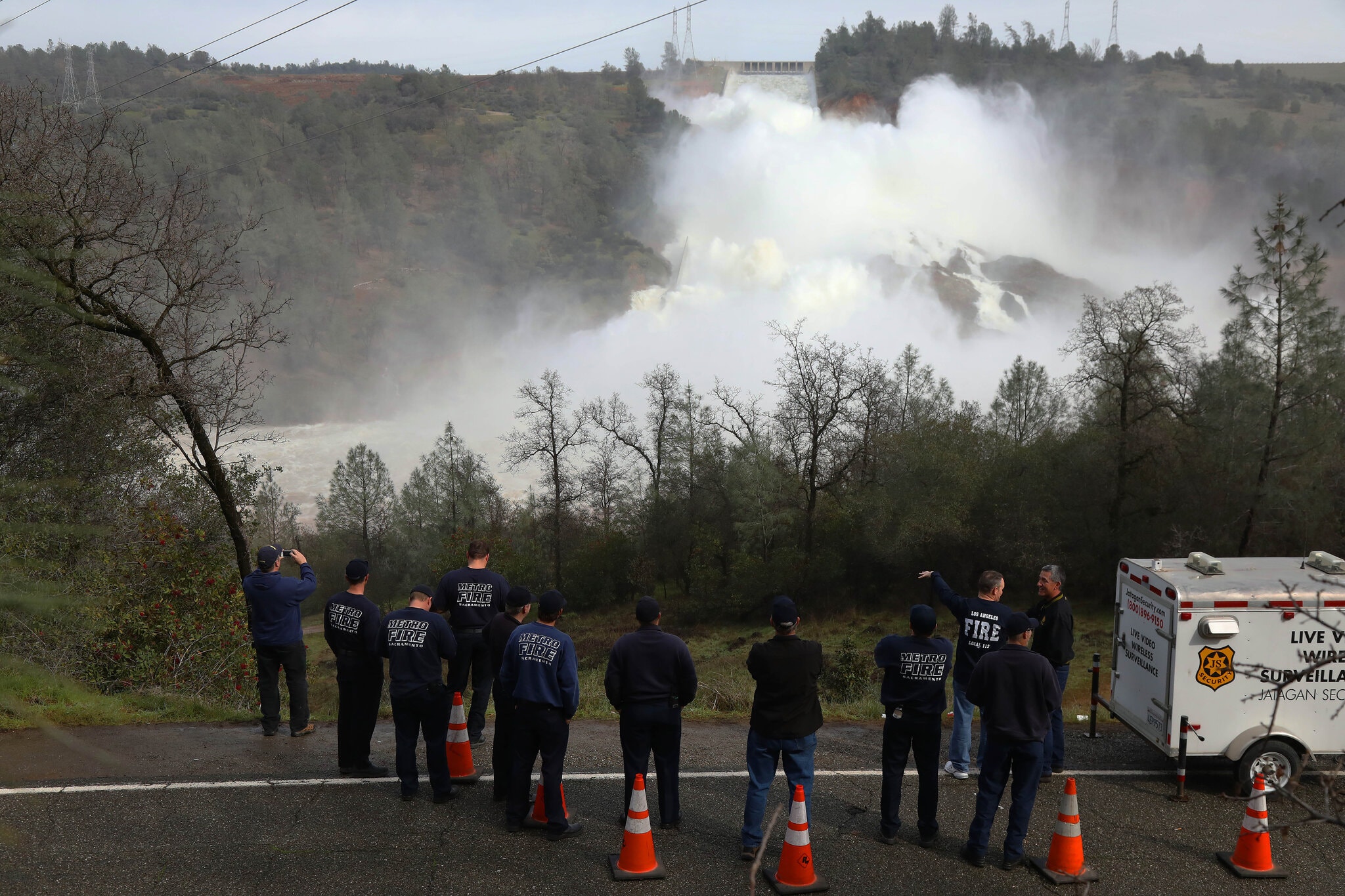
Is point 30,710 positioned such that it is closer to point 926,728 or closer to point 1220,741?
point 926,728

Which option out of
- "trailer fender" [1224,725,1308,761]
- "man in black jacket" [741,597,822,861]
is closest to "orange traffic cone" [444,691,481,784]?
"man in black jacket" [741,597,822,861]

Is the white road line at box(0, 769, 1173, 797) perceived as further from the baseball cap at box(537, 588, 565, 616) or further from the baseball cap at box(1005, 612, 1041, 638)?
the baseball cap at box(1005, 612, 1041, 638)

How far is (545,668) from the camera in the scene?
273 inches

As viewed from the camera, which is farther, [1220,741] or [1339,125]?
[1339,125]

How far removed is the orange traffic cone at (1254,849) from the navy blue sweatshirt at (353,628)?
22.7 feet

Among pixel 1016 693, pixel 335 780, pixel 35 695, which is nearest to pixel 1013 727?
pixel 1016 693

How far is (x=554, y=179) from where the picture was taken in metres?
196

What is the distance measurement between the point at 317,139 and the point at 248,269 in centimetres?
4793

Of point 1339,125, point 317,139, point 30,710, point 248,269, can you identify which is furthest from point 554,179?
point 30,710

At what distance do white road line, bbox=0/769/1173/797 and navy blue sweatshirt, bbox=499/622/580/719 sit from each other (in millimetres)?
1454

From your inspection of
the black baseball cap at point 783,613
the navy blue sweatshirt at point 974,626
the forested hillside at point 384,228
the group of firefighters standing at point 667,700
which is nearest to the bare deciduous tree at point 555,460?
the group of firefighters standing at point 667,700

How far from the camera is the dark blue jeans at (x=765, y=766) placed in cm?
680

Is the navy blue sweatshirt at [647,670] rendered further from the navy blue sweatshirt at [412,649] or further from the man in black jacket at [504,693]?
the navy blue sweatshirt at [412,649]

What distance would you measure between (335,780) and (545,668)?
2.59 meters
